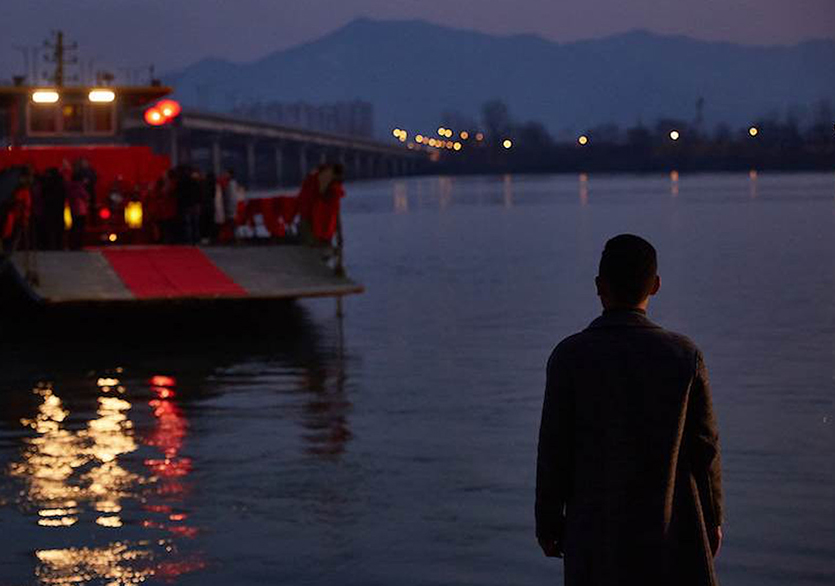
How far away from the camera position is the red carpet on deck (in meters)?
25.2

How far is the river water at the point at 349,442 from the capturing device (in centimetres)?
1073

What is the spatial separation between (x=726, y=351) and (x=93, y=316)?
11.8 metres

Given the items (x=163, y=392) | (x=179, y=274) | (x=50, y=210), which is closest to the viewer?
(x=163, y=392)

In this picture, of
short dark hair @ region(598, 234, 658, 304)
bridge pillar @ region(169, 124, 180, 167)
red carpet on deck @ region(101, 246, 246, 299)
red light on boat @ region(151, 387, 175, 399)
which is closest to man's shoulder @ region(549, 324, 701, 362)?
short dark hair @ region(598, 234, 658, 304)

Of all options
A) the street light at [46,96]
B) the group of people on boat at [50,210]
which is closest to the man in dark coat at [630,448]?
the group of people on boat at [50,210]

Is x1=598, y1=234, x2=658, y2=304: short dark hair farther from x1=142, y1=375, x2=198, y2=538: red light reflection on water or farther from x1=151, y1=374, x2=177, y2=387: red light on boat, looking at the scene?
x1=151, y1=374, x2=177, y2=387: red light on boat

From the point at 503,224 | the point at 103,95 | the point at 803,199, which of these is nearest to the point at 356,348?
the point at 103,95

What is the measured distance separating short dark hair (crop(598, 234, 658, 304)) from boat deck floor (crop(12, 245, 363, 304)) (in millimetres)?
19034

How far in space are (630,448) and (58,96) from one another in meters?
31.1

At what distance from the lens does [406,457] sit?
14609mm

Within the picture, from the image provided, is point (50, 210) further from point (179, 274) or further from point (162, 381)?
point (162, 381)

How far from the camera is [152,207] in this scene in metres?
32.3

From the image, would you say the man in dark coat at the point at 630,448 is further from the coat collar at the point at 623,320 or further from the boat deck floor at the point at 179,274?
the boat deck floor at the point at 179,274

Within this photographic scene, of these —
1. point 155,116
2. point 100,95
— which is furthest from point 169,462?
point 100,95
